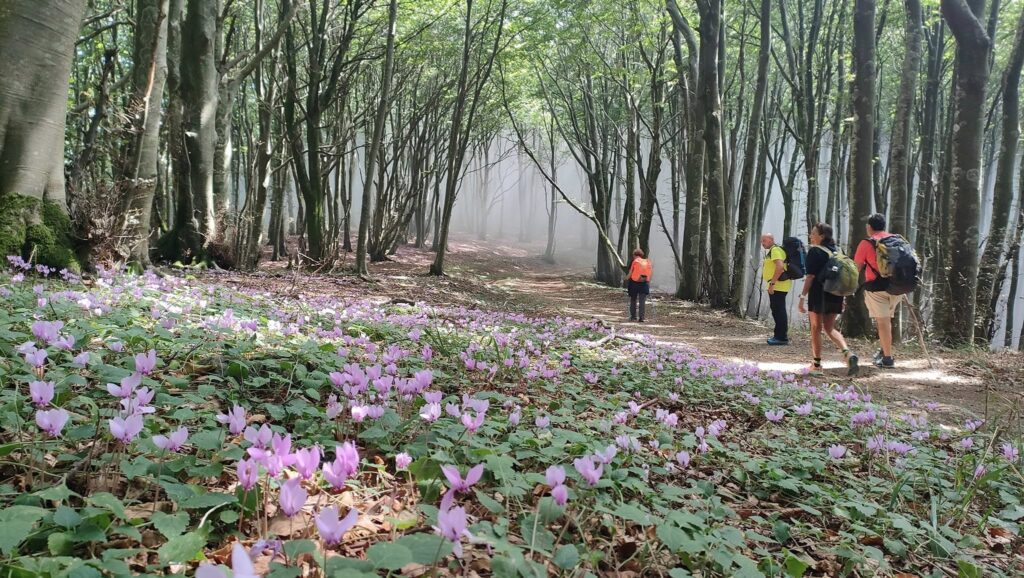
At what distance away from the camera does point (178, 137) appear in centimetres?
959

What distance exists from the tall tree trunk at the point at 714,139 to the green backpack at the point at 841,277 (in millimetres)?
7652

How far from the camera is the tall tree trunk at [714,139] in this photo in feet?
45.1

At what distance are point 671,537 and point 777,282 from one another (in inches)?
356

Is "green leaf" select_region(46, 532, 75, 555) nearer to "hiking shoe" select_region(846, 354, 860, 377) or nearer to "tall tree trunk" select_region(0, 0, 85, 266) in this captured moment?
"tall tree trunk" select_region(0, 0, 85, 266)

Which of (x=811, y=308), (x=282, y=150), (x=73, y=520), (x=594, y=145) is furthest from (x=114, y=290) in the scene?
(x=594, y=145)

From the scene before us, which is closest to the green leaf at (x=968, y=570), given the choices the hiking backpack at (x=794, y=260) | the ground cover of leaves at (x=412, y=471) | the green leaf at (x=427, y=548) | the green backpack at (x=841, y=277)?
the ground cover of leaves at (x=412, y=471)

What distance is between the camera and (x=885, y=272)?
7.00 meters

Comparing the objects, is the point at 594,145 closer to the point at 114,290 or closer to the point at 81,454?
the point at 114,290

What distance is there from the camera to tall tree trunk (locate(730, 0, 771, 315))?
13.3m

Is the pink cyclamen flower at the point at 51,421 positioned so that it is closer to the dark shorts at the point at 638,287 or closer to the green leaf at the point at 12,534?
the green leaf at the point at 12,534

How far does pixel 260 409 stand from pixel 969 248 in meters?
11.7

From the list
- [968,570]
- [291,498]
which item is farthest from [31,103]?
[968,570]

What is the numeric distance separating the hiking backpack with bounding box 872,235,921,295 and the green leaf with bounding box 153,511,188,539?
318 inches

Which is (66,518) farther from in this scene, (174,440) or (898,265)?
(898,265)
